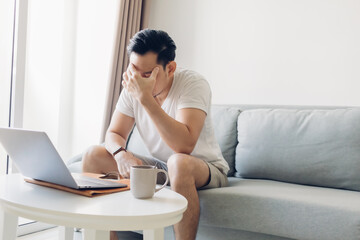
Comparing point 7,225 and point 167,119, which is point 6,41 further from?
point 7,225

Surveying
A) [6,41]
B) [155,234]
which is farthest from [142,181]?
[6,41]

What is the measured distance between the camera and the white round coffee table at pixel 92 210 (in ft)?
2.50

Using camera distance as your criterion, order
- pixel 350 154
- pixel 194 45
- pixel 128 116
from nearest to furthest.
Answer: pixel 350 154 < pixel 128 116 < pixel 194 45

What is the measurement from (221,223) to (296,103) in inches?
42.6

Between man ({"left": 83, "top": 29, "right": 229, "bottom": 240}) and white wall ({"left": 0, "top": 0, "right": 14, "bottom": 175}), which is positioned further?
white wall ({"left": 0, "top": 0, "right": 14, "bottom": 175})

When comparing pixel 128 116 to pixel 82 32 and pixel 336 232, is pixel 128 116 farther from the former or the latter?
pixel 82 32

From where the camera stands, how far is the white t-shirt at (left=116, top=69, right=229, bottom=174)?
1.45 metres

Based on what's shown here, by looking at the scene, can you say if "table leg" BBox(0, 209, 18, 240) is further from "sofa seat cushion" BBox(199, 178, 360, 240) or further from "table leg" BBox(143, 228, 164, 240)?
"sofa seat cushion" BBox(199, 178, 360, 240)

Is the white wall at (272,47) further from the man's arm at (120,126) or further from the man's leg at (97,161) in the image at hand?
the man's leg at (97,161)

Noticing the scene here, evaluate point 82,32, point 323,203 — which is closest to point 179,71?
point 323,203

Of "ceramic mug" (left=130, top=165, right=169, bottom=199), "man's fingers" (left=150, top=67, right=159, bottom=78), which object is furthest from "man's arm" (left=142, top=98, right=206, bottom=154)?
"ceramic mug" (left=130, top=165, right=169, bottom=199)

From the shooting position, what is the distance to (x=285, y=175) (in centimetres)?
168

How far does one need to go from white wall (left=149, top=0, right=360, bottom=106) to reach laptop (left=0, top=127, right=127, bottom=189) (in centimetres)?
141

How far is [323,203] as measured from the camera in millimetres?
1172
